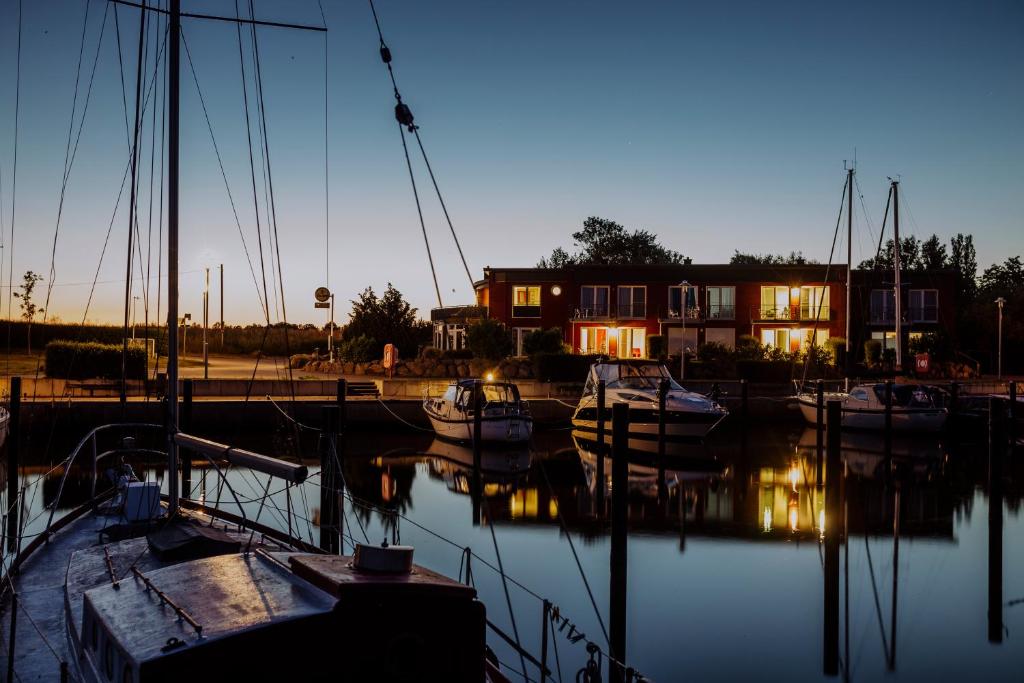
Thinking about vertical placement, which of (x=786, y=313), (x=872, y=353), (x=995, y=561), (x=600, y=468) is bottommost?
(x=995, y=561)

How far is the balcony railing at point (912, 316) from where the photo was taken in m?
56.1

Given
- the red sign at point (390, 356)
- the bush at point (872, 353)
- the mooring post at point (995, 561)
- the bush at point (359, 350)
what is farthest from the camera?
the bush at point (872, 353)

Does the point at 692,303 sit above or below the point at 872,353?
above

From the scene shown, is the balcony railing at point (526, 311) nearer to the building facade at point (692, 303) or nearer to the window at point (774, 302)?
the building facade at point (692, 303)

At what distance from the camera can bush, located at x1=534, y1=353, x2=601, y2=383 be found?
41.7 metres

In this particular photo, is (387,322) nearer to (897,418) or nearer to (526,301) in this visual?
(526,301)

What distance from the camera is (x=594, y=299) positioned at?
56312 mm

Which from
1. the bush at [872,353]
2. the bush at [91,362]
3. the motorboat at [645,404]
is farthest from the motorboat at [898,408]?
the bush at [91,362]

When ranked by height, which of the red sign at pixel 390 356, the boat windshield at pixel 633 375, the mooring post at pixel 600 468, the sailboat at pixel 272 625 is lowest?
the mooring post at pixel 600 468

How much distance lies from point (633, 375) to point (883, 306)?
106 feet

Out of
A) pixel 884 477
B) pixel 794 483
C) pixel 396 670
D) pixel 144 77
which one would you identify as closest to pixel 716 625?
pixel 396 670

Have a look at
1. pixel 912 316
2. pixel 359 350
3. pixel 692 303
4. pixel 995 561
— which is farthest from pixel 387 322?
pixel 995 561

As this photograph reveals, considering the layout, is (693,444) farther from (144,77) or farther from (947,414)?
(144,77)

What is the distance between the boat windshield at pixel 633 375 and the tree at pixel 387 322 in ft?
76.0
